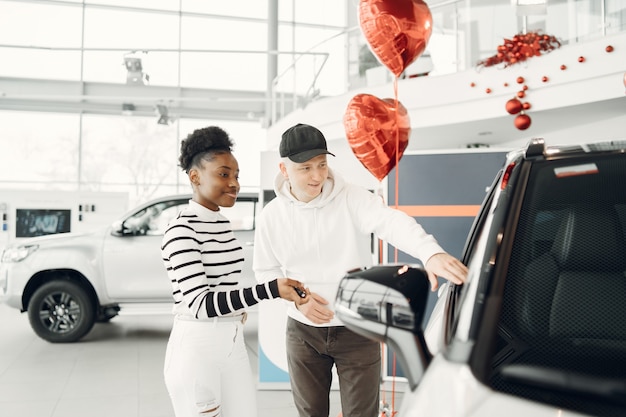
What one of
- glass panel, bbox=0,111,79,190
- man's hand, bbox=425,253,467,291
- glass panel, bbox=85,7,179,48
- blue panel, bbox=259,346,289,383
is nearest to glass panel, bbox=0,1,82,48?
glass panel, bbox=85,7,179,48

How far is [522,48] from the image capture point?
643cm

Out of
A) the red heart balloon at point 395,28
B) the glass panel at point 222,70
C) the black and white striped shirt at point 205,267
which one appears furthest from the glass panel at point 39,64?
the black and white striped shirt at point 205,267

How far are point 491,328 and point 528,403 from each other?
0.56ft

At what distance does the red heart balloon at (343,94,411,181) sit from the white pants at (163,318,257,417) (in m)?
2.05

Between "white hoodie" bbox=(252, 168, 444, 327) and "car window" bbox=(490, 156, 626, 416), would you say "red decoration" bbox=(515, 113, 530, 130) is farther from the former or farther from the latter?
"car window" bbox=(490, 156, 626, 416)

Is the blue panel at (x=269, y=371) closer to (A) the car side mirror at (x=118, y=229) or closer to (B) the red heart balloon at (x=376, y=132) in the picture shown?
(B) the red heart balloon at (x=376, y=132)

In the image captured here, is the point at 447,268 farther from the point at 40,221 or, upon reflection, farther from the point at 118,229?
the point at 40,221

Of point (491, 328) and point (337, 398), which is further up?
point (491, 328)

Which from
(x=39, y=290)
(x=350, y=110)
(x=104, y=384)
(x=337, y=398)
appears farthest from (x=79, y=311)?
(x=350, y=110)

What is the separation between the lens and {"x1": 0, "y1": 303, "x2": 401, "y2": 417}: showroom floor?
4.14 metres

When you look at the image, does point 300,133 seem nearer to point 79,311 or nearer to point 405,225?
point 405,225

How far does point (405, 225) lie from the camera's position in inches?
71.3

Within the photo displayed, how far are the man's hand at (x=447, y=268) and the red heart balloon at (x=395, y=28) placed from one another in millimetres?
2210

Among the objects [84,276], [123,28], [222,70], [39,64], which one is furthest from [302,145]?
[123,28]
